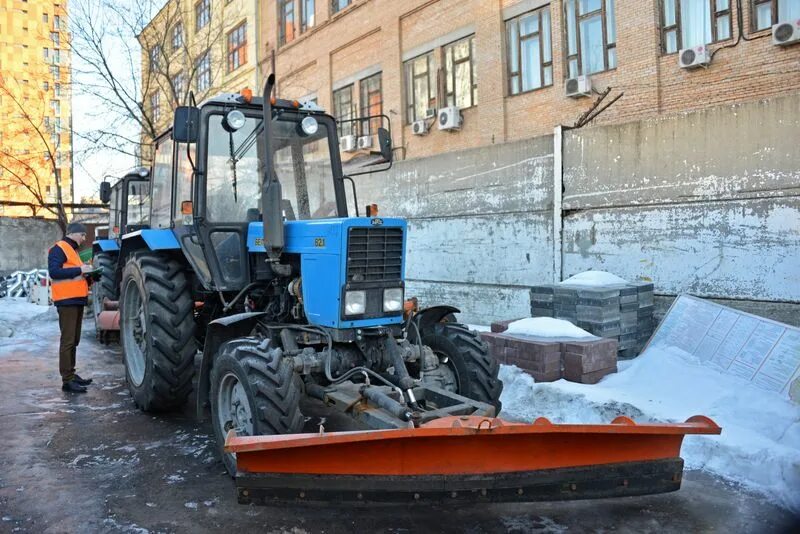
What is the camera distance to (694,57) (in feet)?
36.8

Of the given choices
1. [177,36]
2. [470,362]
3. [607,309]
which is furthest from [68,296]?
[177,36]

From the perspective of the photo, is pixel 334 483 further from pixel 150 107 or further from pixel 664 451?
pixel 150 107

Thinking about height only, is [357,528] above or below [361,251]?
below

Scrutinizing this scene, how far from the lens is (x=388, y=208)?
1362 centimetres

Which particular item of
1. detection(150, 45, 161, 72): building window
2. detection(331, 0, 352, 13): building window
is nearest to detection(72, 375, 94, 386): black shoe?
detection(150, 45, 161, 72): building window

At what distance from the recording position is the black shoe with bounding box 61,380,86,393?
691cm

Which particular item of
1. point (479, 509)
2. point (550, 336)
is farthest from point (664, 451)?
point (550, 336)

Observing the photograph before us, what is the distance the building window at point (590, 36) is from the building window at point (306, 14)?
10.5 metres

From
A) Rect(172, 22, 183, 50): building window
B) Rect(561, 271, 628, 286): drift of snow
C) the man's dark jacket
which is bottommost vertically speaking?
Rect(561, 271, 628, 286): drift of snow

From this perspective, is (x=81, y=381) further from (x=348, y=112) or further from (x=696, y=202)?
(x=348, y=112)

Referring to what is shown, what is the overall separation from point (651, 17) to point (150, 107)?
45.5 ft

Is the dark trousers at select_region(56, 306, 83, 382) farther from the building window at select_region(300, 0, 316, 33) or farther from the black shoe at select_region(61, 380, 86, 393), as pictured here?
the building window at select_region(300, 0, 316, 33)

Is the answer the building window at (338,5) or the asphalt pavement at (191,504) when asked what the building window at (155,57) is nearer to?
the building window at (338,5)

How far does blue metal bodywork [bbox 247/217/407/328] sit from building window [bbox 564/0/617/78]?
9916 mm
